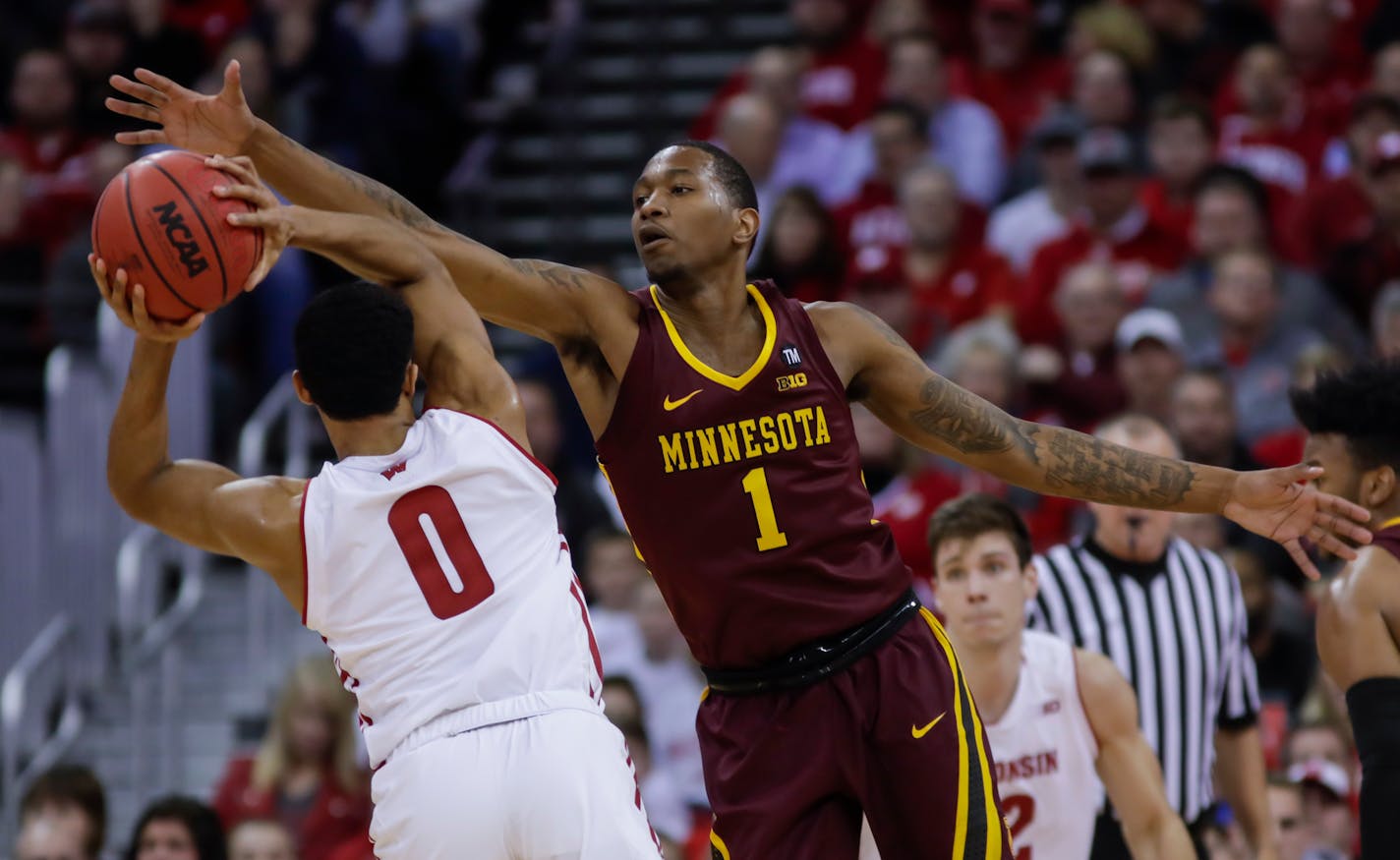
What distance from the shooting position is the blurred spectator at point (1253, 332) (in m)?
9.65

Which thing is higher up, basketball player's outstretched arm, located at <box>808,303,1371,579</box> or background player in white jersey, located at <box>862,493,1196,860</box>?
basketball player's outstretched arm, located at <box>808,303,1371,579</box>

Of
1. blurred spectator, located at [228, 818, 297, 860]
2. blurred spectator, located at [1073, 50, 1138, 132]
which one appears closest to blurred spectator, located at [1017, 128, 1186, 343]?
blurred spectator, located at [1073, 50, 1138, 132]

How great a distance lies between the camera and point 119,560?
9.31m

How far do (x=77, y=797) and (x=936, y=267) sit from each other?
5.45m

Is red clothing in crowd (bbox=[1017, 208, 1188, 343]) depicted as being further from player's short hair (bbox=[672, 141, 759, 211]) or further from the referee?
player's short hair (bbox=[672, 141, 759, 211])

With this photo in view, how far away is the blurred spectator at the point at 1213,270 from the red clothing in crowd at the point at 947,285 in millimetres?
877

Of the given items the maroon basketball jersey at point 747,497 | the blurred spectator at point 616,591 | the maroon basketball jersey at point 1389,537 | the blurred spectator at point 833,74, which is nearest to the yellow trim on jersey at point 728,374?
the maroon basketball jersey at point 747,497

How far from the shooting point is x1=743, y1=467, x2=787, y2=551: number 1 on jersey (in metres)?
5.07

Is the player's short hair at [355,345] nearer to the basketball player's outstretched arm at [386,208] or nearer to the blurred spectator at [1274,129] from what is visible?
the basketball player's outstretched arm at [386,208]

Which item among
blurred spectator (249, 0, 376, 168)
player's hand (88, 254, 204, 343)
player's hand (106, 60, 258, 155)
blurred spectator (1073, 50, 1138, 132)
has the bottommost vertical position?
player's hand (88, 254, 204, 343)

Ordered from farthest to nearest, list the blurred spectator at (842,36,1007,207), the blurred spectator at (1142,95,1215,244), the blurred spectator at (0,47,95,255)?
the blurred spectator at (0,47,95,255) < the blurred spectator at (842,36,1007,207) < the blurred spectator at (1142,95,1215,244)

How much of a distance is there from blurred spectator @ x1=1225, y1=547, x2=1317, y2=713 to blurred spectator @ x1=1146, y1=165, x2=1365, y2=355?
178 centimetres

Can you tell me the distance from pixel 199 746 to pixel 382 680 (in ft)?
18.1

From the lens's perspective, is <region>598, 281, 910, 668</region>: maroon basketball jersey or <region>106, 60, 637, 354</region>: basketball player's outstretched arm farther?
<region>598, 281, 910, 668</region>: maroon basketball jersey
